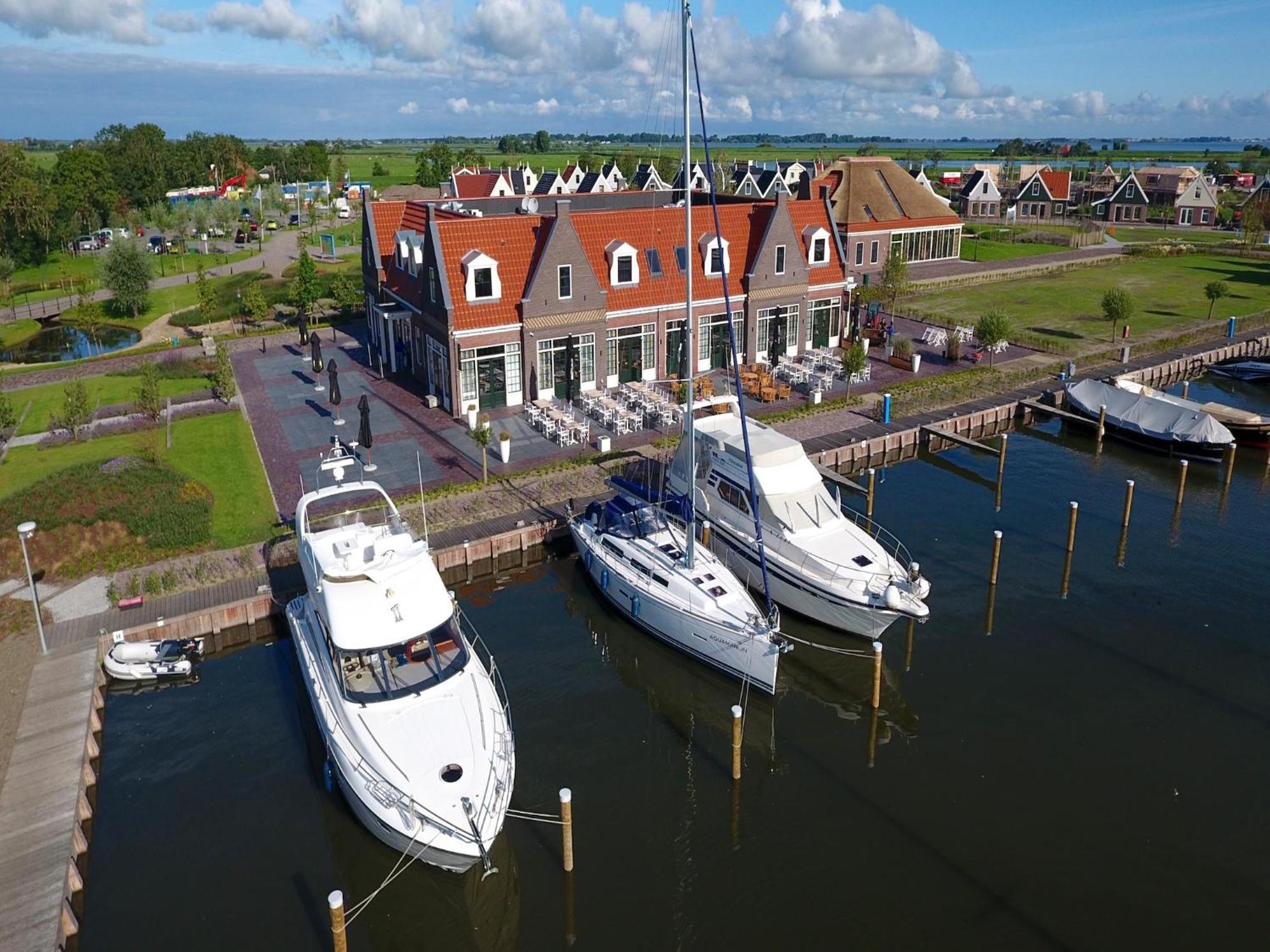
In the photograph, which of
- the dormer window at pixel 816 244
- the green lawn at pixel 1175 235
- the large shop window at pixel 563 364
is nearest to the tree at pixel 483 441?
the large shop window at pixel 563 364

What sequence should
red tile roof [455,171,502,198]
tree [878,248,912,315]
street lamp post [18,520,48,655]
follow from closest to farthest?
1. street lamp post [18,520,48,655]
2. tree [878,248,912,315]
3. red tile roof [455,171,502,198]

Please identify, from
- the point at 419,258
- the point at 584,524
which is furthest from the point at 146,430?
the point at 584,524

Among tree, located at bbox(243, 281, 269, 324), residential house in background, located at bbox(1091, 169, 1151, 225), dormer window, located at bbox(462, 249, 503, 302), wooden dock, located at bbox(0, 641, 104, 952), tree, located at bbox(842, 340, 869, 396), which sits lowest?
wooden dock, located at bbox(0, 641, 104, 952)

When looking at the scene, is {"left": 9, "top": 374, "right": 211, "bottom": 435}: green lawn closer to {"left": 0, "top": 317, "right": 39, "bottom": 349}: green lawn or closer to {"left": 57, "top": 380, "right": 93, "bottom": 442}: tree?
{"left": 57, "top": 380, "right": 93, "bottom": 442}: tree

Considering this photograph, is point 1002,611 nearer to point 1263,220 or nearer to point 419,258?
point 419,258

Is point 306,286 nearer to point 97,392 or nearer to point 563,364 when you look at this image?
point 97,392

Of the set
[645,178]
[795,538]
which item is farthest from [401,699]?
[645,178]

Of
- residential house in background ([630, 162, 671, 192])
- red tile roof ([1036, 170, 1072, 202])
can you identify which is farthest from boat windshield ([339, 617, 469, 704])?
red tile roof ([1036, 170, 1072, 202])
